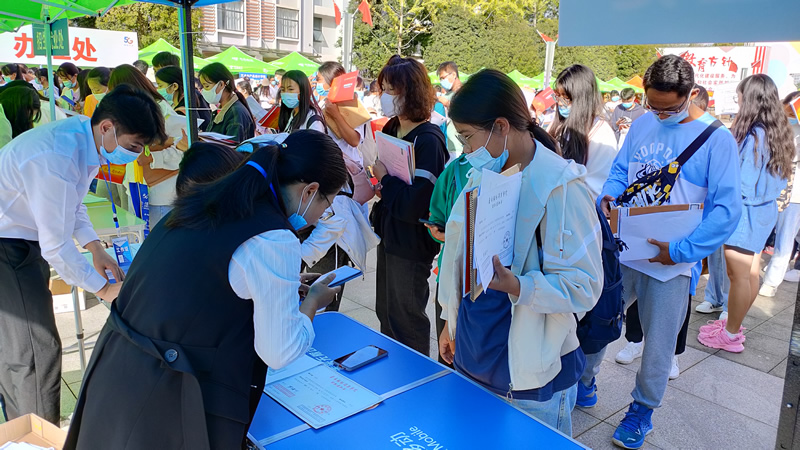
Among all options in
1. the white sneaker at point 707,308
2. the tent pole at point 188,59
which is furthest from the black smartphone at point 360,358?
the white sneaker at point 707,308

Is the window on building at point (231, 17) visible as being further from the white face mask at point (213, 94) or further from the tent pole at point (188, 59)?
the tent pole at point (188, 59)

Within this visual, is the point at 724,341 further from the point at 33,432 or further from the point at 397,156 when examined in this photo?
the point at 33,432

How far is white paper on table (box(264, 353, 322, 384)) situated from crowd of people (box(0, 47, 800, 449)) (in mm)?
278

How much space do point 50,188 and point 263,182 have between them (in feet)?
4.26

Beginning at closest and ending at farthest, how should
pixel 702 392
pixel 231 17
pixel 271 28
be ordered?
pixel 702 392, pixel 231 17, pixel 271 28

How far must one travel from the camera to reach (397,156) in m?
2.72

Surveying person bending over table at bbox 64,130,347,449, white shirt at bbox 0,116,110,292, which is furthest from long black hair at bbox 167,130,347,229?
white shirt at bbox 0,116,110,292

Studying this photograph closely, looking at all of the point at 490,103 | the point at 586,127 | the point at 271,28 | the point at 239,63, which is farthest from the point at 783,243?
the point at 271,28

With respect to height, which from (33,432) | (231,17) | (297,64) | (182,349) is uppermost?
(231,17)

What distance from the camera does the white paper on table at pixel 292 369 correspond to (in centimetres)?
185

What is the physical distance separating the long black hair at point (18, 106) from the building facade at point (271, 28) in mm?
29010

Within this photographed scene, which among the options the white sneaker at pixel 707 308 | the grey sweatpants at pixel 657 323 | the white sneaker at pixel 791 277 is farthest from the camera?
the white sneaker at pixel 791 277

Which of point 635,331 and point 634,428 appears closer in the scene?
point 634,428

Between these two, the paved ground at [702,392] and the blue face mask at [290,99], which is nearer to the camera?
the paved ground at [702,392]
